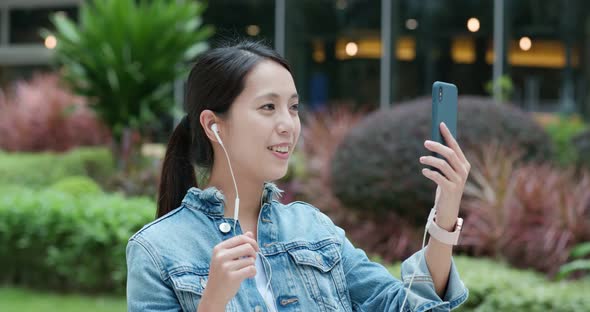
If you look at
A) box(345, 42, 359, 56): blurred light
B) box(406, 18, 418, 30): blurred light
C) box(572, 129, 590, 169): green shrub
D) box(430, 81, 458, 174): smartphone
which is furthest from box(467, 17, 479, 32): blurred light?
box(430, 81, 458, 174): smartphone

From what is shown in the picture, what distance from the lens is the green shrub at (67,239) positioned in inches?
268

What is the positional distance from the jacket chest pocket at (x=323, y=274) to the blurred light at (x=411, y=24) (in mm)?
13275

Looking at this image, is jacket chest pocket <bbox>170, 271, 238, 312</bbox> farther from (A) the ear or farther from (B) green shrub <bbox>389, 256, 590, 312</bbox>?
(B) green shrub <bbox>389, 256, 590, 312</bbox>

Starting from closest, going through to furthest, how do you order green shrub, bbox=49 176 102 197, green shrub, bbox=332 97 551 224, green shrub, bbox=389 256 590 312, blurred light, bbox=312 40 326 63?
green shrub, bbox=389 256 590 312 → green shrub, bbox=332 97 551 224 → green shrub, bbox=49 176 102 197 → blurred light, bbox=312 40 326 63

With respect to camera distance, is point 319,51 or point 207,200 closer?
point 207,200

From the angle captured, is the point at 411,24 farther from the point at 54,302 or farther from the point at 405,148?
the point at 54,302

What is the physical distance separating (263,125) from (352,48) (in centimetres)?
1382

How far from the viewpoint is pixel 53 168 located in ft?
36.5

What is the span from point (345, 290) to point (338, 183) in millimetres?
5792

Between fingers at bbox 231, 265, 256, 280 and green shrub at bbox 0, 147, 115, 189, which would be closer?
fingers at bbox 231, 265, 256, 280

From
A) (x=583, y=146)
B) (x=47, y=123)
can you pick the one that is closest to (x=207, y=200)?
(x=583, y=146)

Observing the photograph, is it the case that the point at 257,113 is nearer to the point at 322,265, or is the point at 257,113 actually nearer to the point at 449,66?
the point at 322,265

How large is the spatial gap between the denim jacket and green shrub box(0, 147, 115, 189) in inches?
362

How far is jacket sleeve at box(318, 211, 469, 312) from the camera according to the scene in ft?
6.59
